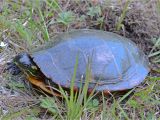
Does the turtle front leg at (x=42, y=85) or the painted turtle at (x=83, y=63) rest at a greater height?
the painted turtle at (x=83, y=63)

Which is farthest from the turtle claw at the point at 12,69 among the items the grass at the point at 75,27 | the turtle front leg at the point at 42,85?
the turtle front leg at the point at 42,85

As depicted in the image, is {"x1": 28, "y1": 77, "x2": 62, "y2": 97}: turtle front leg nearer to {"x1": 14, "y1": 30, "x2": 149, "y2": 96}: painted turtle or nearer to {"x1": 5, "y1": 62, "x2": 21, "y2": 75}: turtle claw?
{"x1": 14, "y1": 30, "x2": 149, "y2": 96}: painted turtle

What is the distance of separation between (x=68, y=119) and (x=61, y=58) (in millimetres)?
365

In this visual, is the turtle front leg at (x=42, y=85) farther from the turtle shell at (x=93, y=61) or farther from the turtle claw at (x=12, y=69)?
the turtle claw at (x=12, y=69)

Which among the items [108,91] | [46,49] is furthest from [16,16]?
[108,91]

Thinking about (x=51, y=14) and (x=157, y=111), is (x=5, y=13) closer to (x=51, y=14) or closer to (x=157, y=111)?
(x=51, y=14)

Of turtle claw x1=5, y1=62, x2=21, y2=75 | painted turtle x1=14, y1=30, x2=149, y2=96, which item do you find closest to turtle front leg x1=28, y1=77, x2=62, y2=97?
painted turtle x1=14, y1=30, x2=149, y2=96

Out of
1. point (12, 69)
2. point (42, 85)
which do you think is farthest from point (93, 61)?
point (12, 69)

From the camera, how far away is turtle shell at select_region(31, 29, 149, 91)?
6.84ft

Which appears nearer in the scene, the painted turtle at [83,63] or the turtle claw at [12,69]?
the painted turtle at [83,63]

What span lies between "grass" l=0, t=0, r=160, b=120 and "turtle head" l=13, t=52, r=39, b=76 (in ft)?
0.34

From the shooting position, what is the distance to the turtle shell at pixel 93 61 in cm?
208

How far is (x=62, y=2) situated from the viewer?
9.46ft

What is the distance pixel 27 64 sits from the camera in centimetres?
214
